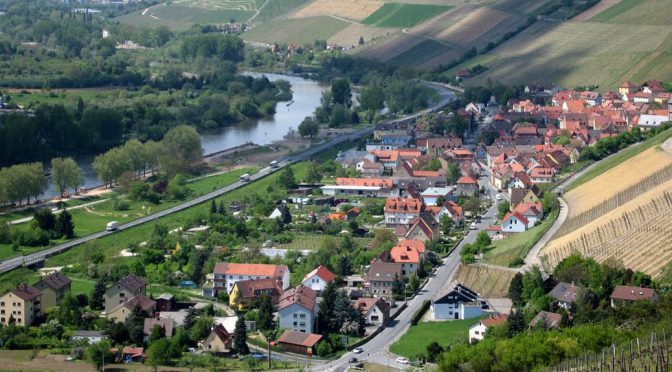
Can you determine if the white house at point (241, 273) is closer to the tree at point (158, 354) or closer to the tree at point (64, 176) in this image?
the tree at point (158, 354)

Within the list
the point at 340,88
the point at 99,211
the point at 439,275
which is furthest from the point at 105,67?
the point at 439,275

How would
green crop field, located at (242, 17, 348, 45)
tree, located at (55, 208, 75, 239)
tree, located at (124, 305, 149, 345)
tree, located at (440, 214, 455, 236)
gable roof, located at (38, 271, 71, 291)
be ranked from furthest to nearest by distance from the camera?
green crop field, located at (242, 17, 348, 45) → tree, located at (440, 214, 455, 236) → tree, located at (55, 208, 75, 239) → gable roof, located at (38, 271, 71, 291) → tree, located at (124, 305, 149, 345)

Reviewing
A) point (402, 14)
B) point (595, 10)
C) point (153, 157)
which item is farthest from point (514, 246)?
point (402, 14)

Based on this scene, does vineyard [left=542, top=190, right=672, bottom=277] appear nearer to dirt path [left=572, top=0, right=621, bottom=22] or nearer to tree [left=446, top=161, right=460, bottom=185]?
tree [left=446, top=161, right=460, bottom=185]

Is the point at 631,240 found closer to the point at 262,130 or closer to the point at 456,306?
the point at 456,306

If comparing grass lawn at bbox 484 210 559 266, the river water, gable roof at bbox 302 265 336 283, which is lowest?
the river water

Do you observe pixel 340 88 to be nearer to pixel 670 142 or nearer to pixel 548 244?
pixel 670 142

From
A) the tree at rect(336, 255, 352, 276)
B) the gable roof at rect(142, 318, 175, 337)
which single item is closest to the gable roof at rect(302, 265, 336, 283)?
the tree at rect(336, 255, 352, 276)

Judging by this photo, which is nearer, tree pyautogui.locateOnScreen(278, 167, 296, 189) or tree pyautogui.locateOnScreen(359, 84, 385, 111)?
tree pyautogui.locateOnScreen(278, 167, 296, 189)
